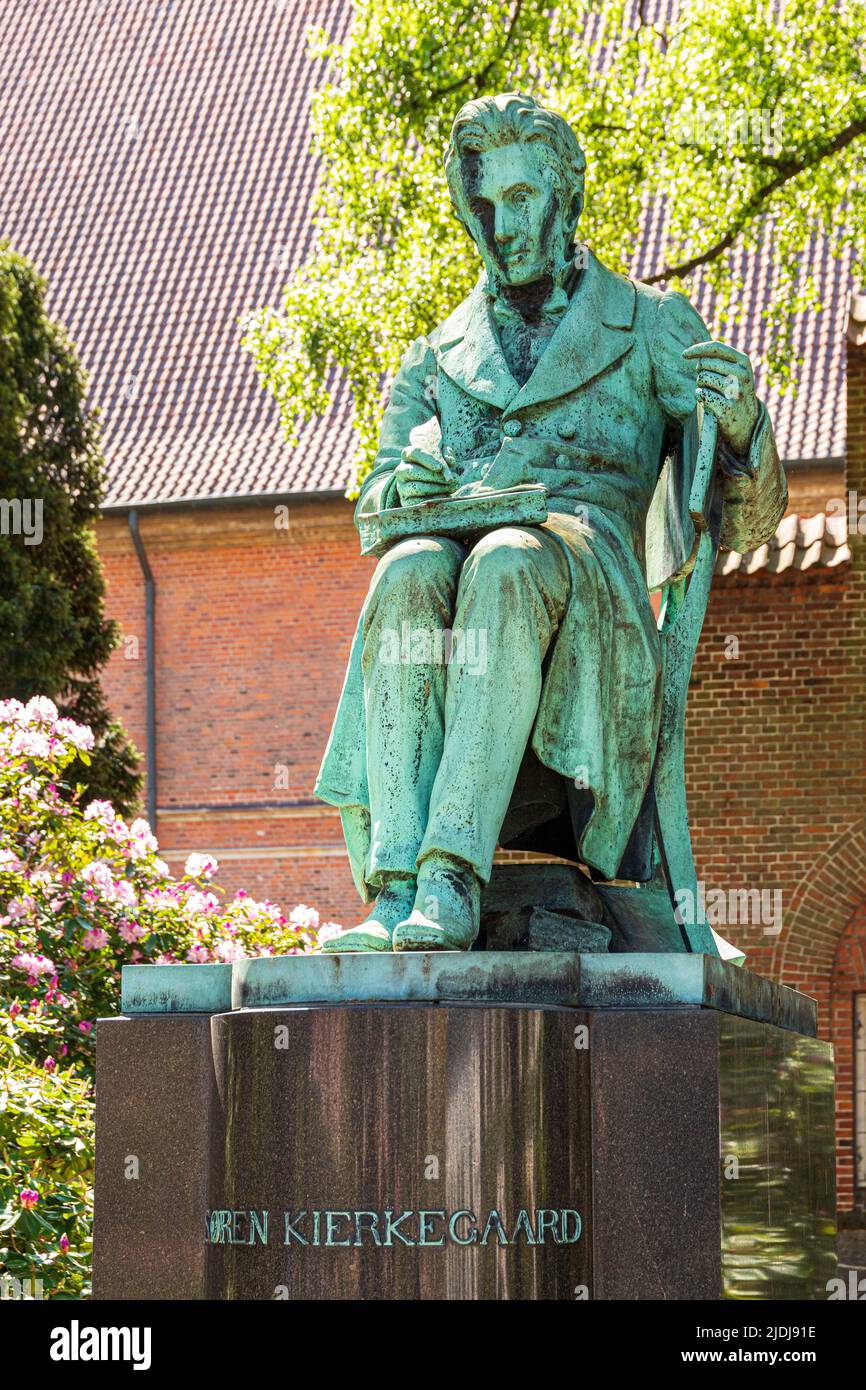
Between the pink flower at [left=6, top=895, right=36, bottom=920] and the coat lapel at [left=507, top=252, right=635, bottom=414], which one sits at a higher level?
the coat lapel at [left=507, top=252, right=635, bottom=414]

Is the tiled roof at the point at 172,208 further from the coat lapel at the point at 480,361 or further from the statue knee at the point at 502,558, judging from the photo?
the statue knee at the point at 502,558

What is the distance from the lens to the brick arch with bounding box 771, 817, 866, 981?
14.8 meters

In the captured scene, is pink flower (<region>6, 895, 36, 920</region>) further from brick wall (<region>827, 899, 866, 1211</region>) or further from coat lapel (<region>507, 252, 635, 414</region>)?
brick wall (<region>827, 899, 866, 1211</region>)

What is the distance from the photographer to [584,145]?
41.2 ft

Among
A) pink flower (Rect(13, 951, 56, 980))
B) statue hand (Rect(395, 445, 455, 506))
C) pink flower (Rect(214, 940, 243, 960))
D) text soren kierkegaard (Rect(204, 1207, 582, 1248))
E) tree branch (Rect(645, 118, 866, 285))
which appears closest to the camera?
text soren kierkegaard (Rect(204, 1207, 582, 1248))

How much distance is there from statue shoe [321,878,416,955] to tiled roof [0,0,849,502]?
17212 millimetres

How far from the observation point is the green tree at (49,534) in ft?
51.3

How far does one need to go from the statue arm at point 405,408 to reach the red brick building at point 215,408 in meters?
9.93

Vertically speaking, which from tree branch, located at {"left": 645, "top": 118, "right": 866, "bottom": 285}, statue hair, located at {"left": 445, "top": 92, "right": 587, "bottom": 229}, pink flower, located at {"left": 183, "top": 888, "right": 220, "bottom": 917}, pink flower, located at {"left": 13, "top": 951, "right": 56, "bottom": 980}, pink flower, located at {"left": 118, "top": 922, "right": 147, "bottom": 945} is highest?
tree branch, located at {"left": 645, "top": 118, "right": 866, "bottom": 285}

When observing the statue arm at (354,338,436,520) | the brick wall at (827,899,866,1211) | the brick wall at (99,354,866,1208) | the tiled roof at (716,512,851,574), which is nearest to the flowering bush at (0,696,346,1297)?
the statue arm at (354,338,436,520)

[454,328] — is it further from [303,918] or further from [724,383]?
[303,918]

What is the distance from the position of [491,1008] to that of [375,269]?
9.51m
